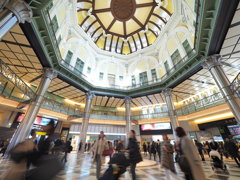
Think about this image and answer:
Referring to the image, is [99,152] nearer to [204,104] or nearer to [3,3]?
[3,3]

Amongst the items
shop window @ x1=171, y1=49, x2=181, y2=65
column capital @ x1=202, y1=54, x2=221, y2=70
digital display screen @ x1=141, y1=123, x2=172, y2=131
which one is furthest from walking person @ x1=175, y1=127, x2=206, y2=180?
digital display screen @ x1=141, y1=123, x2=172, y2=131

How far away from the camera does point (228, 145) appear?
5.84m

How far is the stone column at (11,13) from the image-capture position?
15.4 ft

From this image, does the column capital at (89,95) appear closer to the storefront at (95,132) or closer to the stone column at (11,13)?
the storefront at (95,132)

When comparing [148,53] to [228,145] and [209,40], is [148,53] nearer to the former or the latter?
[209,40]

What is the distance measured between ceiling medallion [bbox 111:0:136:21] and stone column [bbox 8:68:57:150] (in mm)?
14993

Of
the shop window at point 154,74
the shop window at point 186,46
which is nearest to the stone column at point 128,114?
the shop window at point 154,74

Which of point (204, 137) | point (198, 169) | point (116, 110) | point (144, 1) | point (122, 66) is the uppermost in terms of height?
point (144, 1)

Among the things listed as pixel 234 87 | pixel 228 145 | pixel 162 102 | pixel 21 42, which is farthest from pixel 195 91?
pixel 21 42

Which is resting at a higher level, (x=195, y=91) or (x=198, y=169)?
(x=195, y=91)

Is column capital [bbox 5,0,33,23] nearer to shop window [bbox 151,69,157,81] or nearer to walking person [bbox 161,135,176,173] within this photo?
walking person [bbox 161,135,176,173]

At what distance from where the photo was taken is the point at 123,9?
18.0m

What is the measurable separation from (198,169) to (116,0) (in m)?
21.8

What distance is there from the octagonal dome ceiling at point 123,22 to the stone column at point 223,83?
1093cm
